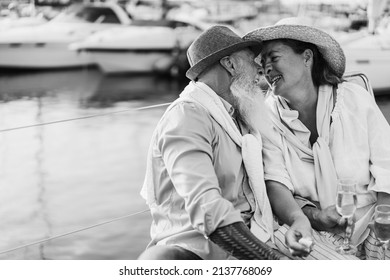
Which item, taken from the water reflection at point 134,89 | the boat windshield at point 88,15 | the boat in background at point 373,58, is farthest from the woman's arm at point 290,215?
the boat windshield at point 88,15

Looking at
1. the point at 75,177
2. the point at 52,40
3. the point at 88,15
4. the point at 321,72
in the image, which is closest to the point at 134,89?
the point at 52,40

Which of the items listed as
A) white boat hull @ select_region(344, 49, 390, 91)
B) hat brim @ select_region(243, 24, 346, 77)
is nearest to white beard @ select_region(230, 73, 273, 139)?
hat brim @ select_region(243, 24, 346, 77)

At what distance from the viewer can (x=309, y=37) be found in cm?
239

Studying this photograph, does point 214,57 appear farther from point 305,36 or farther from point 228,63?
point 305,36

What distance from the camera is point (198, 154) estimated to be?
195cm

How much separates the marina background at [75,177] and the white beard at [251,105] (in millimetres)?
947

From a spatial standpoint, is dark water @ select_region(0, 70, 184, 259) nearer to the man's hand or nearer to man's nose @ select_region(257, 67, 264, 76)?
man's nose @ select_region(257, 67, 264, 76)

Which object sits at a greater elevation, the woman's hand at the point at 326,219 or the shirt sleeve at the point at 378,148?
the shirt sleeve at the point at 378,148

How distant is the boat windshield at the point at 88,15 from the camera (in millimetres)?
16500

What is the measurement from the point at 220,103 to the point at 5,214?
3.16 m

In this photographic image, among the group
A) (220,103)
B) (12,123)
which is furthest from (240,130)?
(12,123)

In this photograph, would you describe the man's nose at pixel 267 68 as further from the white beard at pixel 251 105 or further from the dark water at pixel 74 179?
the dark water at pixel 74 179

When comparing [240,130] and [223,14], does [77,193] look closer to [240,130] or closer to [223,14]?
[240,130]

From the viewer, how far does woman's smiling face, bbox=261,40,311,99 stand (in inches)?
94.7
